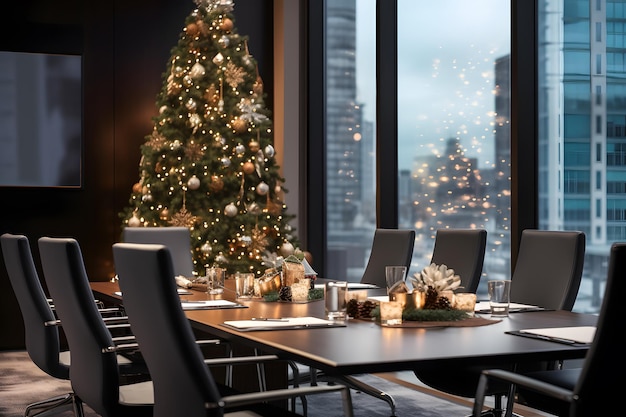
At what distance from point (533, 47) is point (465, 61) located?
1.04m

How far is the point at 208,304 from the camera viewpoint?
3.92 meters

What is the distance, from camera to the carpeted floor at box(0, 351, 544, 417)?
5438mm

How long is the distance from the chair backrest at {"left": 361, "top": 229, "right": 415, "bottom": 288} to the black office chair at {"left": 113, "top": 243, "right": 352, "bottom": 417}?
9.70 feet

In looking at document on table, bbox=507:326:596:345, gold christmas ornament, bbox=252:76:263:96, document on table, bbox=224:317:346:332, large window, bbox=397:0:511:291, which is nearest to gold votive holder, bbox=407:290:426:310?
document on table, bbox=224:317:346:332

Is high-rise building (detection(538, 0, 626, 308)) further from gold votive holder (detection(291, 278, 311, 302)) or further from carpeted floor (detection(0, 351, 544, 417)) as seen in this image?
gold votive holder (detection(291, 278, 311, 302))

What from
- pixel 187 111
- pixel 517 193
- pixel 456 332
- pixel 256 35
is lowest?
pixel 456 332

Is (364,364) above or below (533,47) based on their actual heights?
below

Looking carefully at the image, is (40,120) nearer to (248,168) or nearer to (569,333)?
(248,168)

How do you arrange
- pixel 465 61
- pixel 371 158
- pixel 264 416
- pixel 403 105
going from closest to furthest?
pixel 264 416 → pixel 465 61 → pixel 403 105 → pixel 371 158

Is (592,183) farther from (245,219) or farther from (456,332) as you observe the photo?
(245,219)

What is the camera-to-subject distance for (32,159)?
823cm

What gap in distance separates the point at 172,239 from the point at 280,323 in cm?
302

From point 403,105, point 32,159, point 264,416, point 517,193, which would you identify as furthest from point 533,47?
point 32,159

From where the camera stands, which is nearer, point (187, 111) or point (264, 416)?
point (264, 416)
